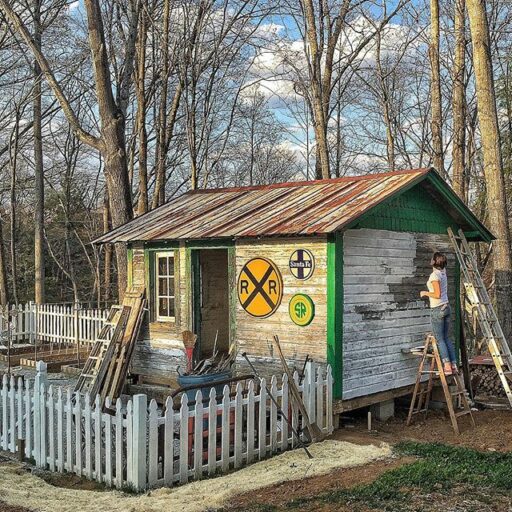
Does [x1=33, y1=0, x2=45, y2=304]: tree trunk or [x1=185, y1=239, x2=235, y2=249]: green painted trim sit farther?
[x1=33, y1=0, x2=45, y2=304]: tree trunk

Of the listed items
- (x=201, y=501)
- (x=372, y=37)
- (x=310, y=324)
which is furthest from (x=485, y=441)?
(x=372, y=37)

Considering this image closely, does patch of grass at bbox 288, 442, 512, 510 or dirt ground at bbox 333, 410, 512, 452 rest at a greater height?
patch of grass at bbox 288, 442, 512, 510

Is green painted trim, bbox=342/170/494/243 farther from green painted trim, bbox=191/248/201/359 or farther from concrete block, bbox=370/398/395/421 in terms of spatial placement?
green painted trim, bbox=191/248/201/359

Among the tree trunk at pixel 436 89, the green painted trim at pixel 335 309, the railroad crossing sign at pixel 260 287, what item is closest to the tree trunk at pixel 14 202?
the tree trunk at pixel 436 89

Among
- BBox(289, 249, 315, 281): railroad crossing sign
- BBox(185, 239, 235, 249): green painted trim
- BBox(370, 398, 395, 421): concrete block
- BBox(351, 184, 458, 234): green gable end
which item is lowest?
BBox(370, 398, 395, 421): concrete block

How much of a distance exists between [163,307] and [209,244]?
1639 millimetres

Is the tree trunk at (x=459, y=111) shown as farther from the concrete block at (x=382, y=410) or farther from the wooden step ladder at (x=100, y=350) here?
the wooden step ladder at (x=100, y=350)

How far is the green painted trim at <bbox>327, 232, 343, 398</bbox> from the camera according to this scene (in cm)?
888

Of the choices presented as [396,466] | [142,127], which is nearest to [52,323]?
[142,127]

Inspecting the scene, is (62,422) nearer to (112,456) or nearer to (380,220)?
(112,456)

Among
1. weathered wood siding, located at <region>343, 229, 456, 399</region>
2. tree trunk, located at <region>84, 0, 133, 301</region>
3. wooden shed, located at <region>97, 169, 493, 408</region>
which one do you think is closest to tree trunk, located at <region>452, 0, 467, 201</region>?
wooden shed, located at <region>97, 169, 493, 408</region>

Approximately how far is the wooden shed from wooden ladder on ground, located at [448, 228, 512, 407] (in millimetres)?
400

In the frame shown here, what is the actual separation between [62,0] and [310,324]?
1989cm

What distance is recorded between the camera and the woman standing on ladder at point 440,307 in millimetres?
9773
